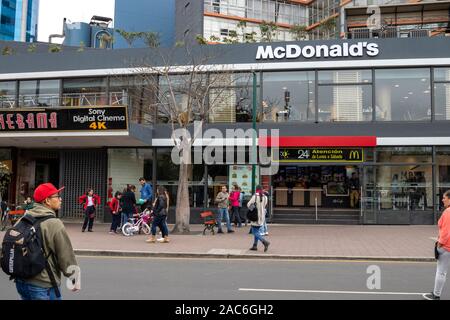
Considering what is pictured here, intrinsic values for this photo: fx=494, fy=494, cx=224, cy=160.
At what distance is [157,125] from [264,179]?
550cm

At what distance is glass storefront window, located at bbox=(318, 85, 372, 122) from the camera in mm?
21641

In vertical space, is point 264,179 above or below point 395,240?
above

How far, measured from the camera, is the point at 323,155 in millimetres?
21500

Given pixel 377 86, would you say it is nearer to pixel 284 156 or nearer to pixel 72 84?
pixel 284 156

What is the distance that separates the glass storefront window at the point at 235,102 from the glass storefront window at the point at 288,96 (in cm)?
69

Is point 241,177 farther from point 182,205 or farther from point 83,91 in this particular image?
point 83,91

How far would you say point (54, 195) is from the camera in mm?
4875

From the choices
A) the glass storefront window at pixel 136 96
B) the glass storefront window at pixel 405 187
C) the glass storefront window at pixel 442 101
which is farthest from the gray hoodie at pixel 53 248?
the glass storefront window at pixel 442 101

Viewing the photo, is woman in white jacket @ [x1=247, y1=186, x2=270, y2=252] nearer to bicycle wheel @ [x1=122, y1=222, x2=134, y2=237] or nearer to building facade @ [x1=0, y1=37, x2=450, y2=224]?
bicycle wheel @ [x1=122, y1=222, x2=134, y2=237]

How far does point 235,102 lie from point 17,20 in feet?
294

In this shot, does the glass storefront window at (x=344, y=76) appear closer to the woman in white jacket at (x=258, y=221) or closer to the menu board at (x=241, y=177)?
the menu board at (x=241, y=177)

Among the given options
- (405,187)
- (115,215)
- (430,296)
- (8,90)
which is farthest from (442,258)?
(8,90)

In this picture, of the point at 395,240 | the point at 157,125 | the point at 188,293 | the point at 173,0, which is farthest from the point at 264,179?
the point at 173,0

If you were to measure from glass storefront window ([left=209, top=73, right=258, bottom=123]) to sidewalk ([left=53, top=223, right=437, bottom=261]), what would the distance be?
18.0 feet
